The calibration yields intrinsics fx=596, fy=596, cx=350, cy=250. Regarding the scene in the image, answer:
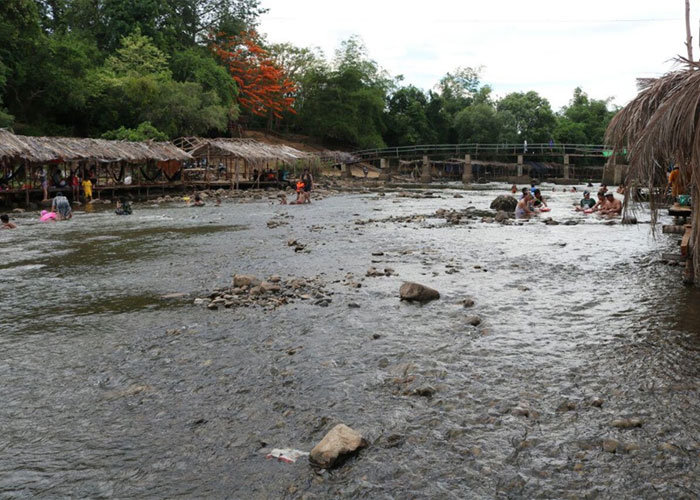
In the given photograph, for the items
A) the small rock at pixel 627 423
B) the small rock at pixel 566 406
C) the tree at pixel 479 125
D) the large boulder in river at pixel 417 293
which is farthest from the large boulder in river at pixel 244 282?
the tree at pixel 479 125

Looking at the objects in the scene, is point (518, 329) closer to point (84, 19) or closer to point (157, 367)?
point (157, 367)

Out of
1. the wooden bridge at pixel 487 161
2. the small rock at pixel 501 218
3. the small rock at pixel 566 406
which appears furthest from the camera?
the wooden bridge at pixel 487 161

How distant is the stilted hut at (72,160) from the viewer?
23406mm

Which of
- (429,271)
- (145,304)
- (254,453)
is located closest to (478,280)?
(429,271)

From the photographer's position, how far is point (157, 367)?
5.96m

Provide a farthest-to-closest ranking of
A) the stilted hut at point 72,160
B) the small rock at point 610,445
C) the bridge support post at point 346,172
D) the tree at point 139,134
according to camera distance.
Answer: the bridge support post at point 346,172
the tree at point 139,134
the stilted hut at point 72,160
the small rock at point 610,445

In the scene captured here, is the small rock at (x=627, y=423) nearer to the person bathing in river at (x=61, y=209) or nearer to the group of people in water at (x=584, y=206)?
the group of people in water at (x=584, y=206)

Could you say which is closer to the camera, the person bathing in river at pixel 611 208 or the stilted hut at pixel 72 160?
the person bathing in river at pixel 611 208

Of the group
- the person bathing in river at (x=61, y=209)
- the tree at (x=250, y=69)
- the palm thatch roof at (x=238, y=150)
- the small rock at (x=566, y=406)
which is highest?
the tree at (x=250, y=69)

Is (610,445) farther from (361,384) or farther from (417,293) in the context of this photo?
(417,293)

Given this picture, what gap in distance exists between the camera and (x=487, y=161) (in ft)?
A: 210

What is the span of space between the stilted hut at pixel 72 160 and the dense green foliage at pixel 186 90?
2485 millimetres

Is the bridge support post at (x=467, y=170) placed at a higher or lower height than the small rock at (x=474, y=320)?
higher

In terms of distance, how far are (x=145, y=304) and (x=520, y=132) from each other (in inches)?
2639
